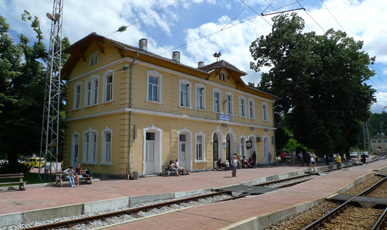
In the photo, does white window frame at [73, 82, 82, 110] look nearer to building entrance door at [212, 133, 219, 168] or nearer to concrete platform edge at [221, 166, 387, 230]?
building entrance door at [212, 133, 219, 168]

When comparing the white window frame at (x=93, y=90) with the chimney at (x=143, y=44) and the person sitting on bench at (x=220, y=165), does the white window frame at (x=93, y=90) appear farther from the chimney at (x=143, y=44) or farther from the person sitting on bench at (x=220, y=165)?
the person sitting on bench at (x=220, y=165)

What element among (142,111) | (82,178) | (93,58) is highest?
(93,58)

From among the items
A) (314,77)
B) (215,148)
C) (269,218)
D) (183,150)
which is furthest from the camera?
(314,77)

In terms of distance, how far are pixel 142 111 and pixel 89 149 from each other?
5.49 metres

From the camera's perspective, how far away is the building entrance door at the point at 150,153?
59.4 feet

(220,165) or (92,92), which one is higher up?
(92,92)

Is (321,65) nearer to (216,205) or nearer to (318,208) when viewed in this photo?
(318,208)

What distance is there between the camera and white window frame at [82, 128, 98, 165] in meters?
18.9

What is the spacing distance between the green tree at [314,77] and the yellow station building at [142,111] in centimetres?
910

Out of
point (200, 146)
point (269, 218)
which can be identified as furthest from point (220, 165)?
point (269, 218)

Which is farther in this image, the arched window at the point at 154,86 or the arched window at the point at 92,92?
the arched window at the point at 92,92

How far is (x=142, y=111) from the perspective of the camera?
17312 millimetres

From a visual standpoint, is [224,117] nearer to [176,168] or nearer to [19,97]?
[176,168]

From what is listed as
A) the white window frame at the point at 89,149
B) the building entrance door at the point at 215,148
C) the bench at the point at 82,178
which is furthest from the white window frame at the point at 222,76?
the bench at the point at 82,178
